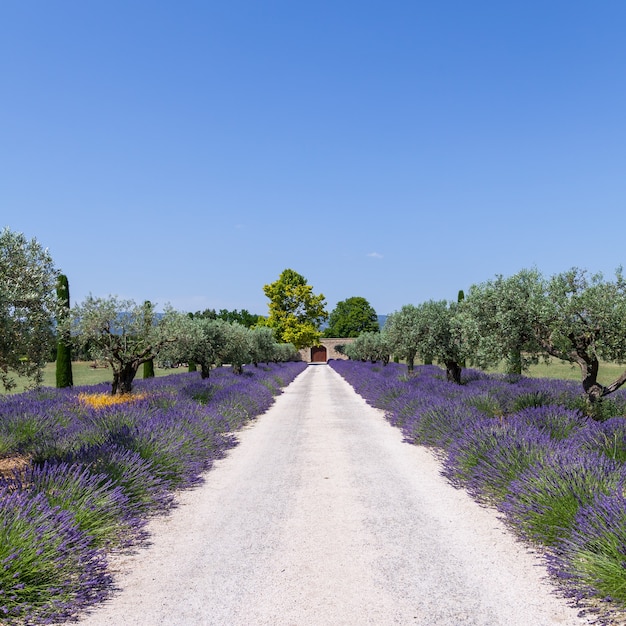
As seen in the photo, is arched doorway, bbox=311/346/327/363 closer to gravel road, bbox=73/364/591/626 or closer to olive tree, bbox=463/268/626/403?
Result: olive tree, bbox=463/268/626/403

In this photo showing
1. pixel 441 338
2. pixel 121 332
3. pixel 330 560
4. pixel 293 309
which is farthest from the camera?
pixel 293 309

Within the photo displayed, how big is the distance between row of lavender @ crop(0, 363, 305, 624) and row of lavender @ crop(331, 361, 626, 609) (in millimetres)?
4151

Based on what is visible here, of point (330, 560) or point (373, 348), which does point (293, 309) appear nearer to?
point (373, 348)

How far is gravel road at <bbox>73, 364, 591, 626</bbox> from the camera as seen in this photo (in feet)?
12.6

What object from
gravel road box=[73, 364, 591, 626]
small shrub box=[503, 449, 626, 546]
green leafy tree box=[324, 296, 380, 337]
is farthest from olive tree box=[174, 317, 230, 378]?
green leafy tree box=[324, 296, 380, 337]

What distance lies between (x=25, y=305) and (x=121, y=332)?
10.8 meters

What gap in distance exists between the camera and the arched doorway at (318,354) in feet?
309

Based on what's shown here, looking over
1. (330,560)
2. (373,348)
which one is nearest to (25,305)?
(330,560)

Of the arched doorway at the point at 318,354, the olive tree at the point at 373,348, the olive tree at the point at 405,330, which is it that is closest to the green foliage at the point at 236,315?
the arched doorway at the point at 318,354

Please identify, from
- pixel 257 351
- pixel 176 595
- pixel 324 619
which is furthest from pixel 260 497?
pixel 257 351

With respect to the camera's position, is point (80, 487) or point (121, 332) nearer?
point (80, 487)

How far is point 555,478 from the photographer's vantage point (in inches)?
216

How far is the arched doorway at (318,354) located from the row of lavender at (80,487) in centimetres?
8156

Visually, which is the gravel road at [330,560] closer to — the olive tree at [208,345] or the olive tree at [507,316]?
the olive tree at [507,316]
